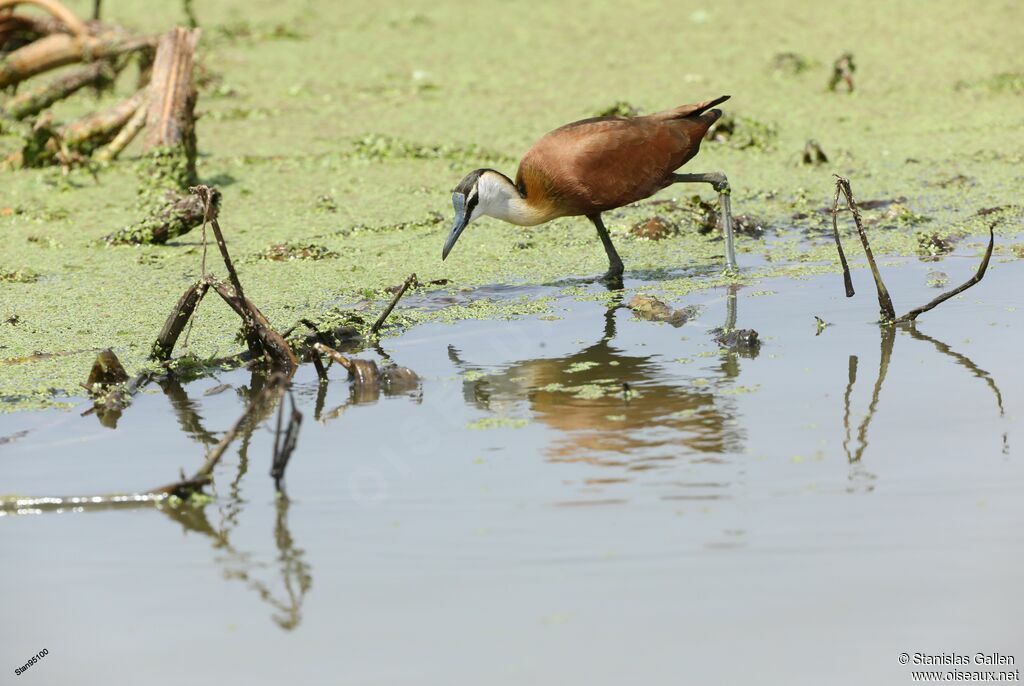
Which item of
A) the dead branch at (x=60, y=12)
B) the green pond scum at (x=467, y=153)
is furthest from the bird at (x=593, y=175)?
the dead branch at (x=60, y=12)

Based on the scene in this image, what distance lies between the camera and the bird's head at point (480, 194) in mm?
6461

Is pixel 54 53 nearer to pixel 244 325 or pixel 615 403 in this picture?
pixel 244 325

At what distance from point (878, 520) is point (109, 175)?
21.2ft

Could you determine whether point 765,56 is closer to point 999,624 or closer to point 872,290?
point 872,290

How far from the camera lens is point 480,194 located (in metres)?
6.50

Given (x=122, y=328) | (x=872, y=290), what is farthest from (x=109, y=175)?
(x=872, y=290)

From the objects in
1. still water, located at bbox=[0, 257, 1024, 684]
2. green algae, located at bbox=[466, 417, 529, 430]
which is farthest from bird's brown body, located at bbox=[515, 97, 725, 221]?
green algae, located at bbox=[466, 417, 529, 430]

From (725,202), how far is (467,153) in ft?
8.68

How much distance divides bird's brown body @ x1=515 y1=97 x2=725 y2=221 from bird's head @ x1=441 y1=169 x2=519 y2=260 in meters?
0.09

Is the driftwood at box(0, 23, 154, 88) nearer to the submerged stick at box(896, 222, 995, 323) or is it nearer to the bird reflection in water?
the bird reflection in water

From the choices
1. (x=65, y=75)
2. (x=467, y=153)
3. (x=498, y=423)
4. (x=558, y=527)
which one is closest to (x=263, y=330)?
(x=498, y=423)

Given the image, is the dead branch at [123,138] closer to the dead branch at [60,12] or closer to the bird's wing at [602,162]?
the dead branch at [60,12]

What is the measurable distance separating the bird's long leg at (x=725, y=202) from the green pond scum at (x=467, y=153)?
0.42 feet

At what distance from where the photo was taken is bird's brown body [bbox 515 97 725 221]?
6.27 meters
